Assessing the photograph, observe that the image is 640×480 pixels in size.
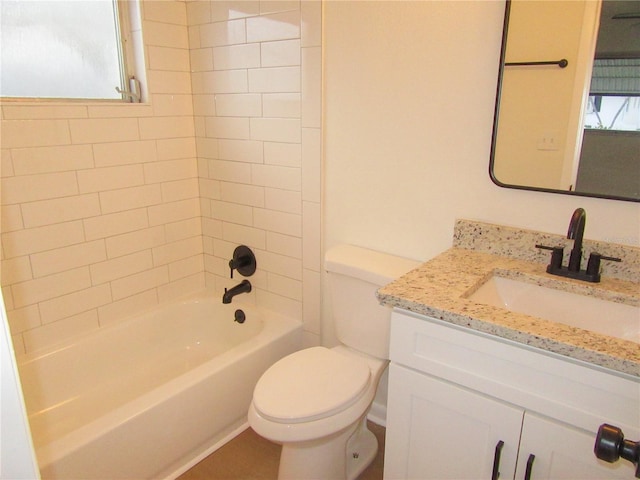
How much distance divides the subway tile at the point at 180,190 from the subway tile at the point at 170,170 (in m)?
0.02

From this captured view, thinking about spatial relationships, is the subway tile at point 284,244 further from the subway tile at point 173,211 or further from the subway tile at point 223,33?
the subway tile at point 223,33

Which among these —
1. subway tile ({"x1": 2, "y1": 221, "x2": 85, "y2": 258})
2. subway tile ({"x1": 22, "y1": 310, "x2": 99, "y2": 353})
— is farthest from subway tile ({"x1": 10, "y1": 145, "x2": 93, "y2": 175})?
subway tile ({"x1": 22, "y1": 310, "x2": 99, "y2": 353})

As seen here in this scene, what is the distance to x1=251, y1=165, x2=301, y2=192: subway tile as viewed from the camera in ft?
6.85

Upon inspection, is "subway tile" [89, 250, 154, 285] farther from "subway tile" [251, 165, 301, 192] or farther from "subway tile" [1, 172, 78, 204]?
"subway tile" [251, 165, 301, 192]

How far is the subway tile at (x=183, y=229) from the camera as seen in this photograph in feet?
7.95

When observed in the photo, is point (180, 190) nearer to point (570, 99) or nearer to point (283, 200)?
point (283, 200)

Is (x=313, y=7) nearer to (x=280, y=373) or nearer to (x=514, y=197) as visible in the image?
(x=514, y=197)

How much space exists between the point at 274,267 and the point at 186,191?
0.66 metres

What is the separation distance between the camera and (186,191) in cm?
246

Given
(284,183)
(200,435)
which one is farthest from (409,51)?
(200,435)

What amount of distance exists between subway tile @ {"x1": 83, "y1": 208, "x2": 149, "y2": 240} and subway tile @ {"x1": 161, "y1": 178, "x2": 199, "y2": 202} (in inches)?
5.9

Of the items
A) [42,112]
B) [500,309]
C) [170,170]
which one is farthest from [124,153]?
[500,309]

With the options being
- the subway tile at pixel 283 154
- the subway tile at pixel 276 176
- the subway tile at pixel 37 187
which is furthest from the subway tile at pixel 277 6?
the subway tile at pixel 37 187

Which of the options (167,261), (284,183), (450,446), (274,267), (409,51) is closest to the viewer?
(450,446)
